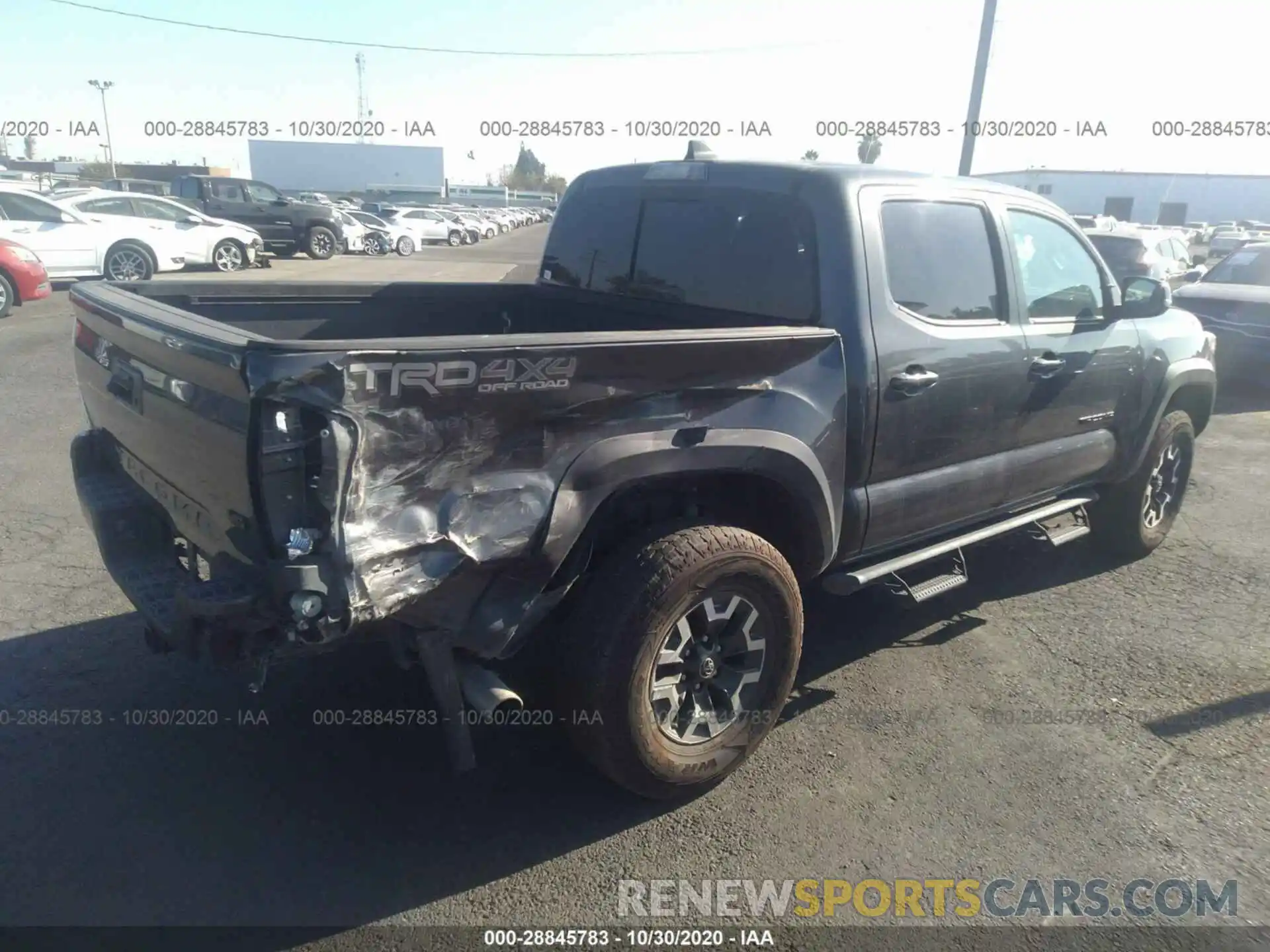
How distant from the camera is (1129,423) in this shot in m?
5.07

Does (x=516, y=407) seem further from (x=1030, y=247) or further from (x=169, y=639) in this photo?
(x=1030, y=247)

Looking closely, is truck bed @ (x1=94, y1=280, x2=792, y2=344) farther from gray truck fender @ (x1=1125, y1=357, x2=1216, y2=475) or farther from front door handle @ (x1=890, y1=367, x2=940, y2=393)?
gray truck fender @ (x1=1125, y1=357, x2=1216, y2=475)

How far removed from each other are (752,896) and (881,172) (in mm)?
2683

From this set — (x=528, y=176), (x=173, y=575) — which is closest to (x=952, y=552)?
(x=173, y=575)

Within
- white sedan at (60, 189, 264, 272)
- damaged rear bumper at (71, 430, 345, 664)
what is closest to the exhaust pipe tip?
damaged rear bumper at (71, 430, 345, 664)

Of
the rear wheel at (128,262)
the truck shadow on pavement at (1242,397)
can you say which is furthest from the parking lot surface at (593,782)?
the rear wheel at (128,262)

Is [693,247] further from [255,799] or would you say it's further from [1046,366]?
[255,799]

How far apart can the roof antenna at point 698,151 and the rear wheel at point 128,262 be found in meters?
13.9

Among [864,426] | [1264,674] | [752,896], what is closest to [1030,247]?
[864,426]

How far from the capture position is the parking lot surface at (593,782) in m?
2.82

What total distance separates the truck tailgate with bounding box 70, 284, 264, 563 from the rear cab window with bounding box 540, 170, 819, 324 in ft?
6.26

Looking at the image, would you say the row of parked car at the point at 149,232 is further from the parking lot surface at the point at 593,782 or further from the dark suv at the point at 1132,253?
the dark suv at the point at 1132,253

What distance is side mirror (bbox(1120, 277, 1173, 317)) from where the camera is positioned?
489cm

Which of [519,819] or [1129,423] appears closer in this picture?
[519,819]
